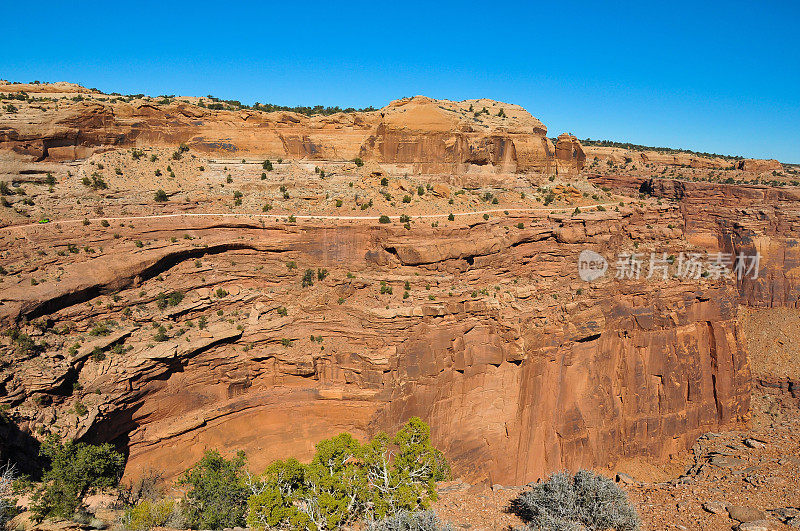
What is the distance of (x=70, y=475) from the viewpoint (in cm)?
1354

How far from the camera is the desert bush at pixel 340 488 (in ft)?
41.5

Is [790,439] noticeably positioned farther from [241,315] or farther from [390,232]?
[241,315]

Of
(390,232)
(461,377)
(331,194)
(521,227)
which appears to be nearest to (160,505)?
(461,377)

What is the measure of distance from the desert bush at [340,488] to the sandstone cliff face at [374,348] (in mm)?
5016

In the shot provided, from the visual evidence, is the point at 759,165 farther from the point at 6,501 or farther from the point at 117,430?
the point at 6,501

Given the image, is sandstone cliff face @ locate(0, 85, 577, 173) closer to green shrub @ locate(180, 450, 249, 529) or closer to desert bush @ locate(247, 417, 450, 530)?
green shrub @ locate(180, 450, 249, 529)

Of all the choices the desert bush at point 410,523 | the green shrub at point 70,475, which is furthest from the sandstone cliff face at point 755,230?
the green shrub at point 70,475

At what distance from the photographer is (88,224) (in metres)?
21.6

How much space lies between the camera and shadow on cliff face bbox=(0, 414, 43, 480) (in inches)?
566

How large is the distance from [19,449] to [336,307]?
12523mm

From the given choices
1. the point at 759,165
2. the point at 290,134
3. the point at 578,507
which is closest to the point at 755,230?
the point at 759,165

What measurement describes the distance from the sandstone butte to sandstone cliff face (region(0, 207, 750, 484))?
3.7 inches

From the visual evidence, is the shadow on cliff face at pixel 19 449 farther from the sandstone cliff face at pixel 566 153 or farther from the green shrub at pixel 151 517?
the sandstone cliff face at pixel 566 153

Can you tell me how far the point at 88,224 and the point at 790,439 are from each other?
1577 inches
